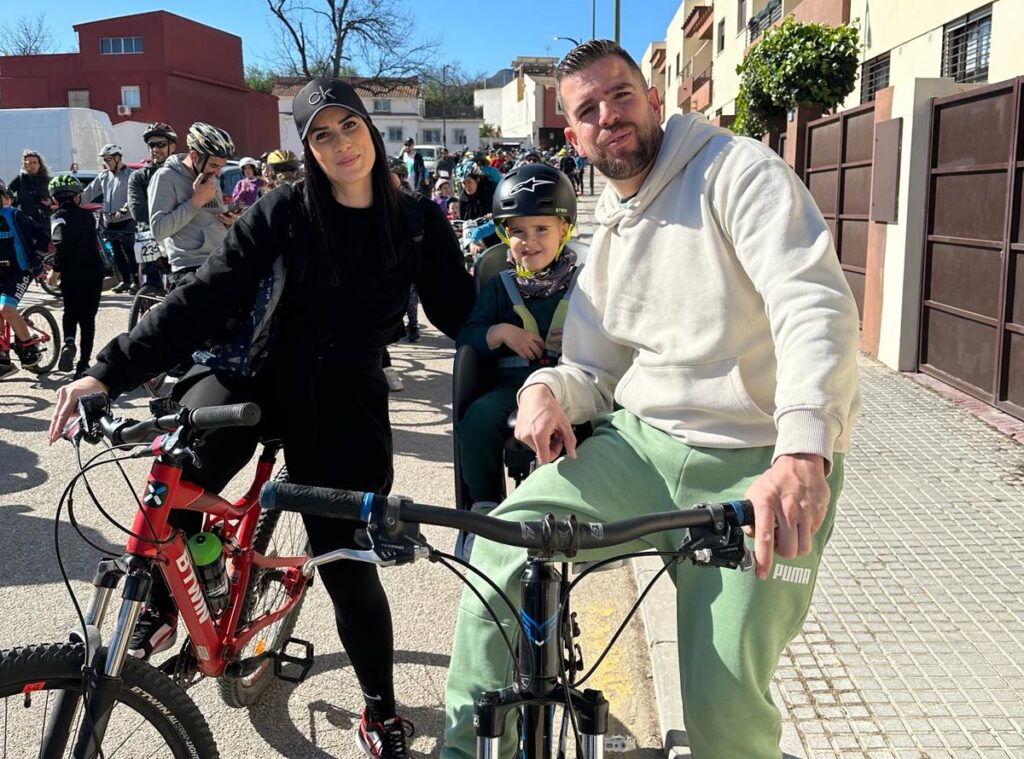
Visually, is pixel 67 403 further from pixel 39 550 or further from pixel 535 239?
pixel 39 550

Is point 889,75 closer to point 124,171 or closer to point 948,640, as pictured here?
point 124,171

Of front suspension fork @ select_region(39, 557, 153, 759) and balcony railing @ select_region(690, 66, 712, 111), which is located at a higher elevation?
balcony railing @ select_region(690, 66, 712, 111)

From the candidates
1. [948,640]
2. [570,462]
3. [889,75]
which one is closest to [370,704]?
[570,462]

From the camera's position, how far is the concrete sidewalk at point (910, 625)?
9.77 ft

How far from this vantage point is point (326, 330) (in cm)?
290

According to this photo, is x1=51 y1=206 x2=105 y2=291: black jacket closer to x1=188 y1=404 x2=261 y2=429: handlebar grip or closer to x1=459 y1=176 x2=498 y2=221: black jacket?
x1=459 y1=176 x2=498 y2=221: black jacket

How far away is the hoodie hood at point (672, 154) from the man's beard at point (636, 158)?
0.07ft

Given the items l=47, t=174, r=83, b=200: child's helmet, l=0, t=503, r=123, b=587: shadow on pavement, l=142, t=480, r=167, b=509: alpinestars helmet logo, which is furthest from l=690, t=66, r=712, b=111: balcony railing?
l=142, t=480, r=167, b=509: alpinestars helmet logo

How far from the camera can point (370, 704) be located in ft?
9.68

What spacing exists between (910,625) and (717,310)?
85.5 inches

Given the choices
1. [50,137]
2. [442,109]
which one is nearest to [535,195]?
[50,137]

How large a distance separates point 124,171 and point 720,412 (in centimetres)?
1335

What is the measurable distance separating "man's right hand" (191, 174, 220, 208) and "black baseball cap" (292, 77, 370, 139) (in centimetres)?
416

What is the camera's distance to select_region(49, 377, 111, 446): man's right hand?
2.35 meters
